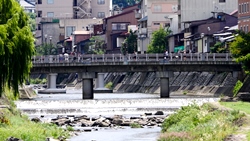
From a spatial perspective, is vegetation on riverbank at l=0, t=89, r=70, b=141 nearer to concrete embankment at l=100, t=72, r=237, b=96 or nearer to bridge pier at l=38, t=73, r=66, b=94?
concrete embankment at l=100, t=72, r=237, b=96

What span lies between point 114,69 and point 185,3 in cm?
4490

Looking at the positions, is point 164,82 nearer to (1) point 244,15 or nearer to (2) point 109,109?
(1) point 244,15

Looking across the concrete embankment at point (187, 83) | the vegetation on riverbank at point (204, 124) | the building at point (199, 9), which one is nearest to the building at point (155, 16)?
the concrete embankment at point (187, 83)

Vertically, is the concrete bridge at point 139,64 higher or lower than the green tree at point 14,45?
lower

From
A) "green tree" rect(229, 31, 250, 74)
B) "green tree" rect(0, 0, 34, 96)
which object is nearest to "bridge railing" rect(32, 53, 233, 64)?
"green tree" rect(229, 31, 250, 74)

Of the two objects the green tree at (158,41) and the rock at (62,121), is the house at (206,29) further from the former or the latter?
the rock at (62,121)

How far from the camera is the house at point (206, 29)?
138125 mm

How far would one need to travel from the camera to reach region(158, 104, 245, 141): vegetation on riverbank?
140ft

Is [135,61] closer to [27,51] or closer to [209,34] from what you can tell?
[209,34]

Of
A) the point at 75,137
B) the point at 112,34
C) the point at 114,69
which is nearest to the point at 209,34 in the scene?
the point at 114,69

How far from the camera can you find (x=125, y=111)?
88125 mm

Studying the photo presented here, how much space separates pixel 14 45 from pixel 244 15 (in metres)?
64.3

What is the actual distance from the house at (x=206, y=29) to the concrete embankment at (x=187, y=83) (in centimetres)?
504

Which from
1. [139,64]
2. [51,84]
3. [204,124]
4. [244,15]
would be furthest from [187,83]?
[204,124]
